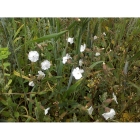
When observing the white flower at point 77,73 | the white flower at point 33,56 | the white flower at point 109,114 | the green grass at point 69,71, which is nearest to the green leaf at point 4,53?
the green grass at point 69,71

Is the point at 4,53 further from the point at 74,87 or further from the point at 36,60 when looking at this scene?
the point at 74,87

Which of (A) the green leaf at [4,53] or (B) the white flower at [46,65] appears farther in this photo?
(B) the white flower at [46,65]

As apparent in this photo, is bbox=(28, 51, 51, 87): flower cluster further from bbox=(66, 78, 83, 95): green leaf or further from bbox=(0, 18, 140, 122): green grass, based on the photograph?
bbox=(66, 78, 83, 95): green leaf

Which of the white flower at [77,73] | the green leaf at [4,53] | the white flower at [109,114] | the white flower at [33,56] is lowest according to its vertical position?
the white flower at [109,114]

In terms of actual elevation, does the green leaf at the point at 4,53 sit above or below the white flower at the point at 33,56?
above

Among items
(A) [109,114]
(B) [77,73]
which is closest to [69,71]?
(B) [77,73]

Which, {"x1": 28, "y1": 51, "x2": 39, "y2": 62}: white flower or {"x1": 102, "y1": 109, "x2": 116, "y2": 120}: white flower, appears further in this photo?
{"x1": 28, "y1": 51, "x2": 39, "y2": 62}: white flower

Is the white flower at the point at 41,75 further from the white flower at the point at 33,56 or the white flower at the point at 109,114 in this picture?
the white flower at the point at 109,114

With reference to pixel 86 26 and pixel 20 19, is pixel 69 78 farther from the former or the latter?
pixel 20 19

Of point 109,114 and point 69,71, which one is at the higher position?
point 69,71

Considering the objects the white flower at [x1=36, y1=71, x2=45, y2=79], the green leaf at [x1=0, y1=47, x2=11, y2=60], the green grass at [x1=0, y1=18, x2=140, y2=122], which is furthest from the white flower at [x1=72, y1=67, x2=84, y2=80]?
the green leaf at [x1=0, y1=47, x2=11, y2=60]
